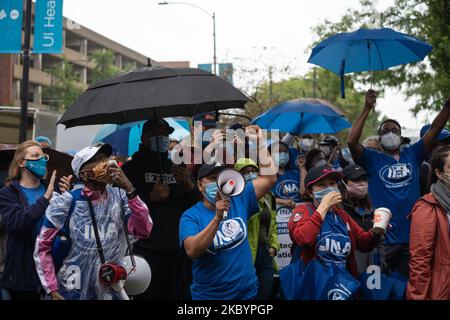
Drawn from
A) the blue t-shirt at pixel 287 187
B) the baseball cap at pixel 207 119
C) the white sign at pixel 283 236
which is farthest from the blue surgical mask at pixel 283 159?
the baseball cap at pixel 207 119

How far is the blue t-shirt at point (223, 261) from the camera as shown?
451 cm

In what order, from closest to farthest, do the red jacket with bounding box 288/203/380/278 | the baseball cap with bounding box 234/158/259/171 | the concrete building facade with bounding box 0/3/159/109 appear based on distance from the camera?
the red jacket with bounding box 288/203/380/278 → the baseball cap with bounding box 234/158/259/171 → the concrete building facade with bounding box 0/3/159/109

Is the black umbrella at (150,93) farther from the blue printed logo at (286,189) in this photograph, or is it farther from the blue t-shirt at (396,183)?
the blue printed logo at (286,189)

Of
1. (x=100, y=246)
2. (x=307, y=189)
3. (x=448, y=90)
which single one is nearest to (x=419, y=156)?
(x=307, y=189)

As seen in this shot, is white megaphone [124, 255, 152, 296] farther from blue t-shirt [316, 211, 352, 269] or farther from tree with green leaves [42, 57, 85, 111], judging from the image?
tree with green leaves [42, 57, 85, 111]

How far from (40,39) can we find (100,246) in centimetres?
972

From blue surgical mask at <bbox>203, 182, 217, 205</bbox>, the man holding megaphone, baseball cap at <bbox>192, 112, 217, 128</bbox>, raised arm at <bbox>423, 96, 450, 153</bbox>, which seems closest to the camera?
the man holding megaphone

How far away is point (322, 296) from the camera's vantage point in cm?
472

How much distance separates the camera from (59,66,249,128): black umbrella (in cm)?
497

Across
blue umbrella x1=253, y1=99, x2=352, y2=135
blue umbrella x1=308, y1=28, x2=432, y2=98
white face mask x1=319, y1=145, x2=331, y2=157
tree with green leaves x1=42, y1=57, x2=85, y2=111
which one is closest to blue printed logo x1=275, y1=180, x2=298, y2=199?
blue umbrella x1=253, y1=99, x2=352, y2=135

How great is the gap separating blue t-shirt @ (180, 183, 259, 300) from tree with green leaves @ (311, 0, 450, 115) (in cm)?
918

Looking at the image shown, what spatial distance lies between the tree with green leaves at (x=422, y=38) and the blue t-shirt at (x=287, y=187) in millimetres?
5848

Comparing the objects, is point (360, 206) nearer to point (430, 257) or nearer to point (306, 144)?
point (430, 257)
